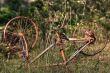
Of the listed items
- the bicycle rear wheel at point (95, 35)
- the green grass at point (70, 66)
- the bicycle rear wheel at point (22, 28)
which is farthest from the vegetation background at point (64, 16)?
the bicycle rear wheel at point (22, 28)

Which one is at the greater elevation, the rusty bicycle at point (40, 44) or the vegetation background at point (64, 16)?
the rusty bicycle at point (40, 44)

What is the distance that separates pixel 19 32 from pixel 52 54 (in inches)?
30.3

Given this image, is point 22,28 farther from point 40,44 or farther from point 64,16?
point 64,16

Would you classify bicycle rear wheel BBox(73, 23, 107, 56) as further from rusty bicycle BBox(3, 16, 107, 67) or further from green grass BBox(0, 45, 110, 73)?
green grass BBox(0, 45, 110, 73)

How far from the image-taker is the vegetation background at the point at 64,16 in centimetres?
→ 738

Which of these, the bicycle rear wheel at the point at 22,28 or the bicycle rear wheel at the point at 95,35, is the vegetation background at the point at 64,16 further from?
the bicycle rear wheel at the point at 22,28

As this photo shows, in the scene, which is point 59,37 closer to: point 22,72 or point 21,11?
point 22,72

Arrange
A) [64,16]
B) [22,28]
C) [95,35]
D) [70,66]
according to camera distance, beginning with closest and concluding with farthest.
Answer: [70,66]
[22,28]
[95,35]
[64,16]

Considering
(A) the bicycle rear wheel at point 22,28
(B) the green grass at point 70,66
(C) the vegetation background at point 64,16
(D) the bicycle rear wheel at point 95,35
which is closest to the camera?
(B) the green grass at point 70,66

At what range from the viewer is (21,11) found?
11875 mm

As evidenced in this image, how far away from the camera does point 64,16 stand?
32.1ft

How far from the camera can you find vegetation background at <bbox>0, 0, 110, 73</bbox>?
7379 millimetres

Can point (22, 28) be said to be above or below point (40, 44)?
above

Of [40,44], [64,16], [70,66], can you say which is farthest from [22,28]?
[64,16]
